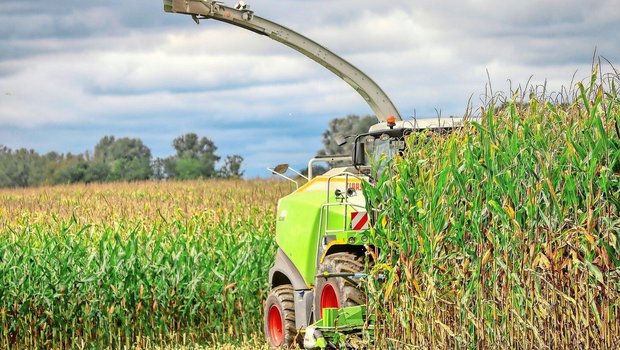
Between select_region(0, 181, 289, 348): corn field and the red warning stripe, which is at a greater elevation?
the red warning stripe

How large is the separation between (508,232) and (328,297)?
2036mm

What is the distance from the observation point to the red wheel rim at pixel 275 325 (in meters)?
9.81

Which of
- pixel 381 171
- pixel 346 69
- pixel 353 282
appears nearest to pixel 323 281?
pixel 353 282

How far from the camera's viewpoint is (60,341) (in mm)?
10641

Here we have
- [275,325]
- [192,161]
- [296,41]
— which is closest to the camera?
[275,325]

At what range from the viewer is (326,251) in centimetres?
821

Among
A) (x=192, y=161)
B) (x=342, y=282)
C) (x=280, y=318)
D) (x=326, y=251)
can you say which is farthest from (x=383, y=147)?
(x=192, y=161)

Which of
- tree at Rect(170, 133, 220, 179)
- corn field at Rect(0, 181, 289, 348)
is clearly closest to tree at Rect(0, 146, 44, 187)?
tree at Rect(170, 133, 220, 179)

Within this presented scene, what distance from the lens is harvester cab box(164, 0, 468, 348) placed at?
26.3 ft

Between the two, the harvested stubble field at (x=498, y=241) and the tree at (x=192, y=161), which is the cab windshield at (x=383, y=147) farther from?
the tree at (x=192, y=161)

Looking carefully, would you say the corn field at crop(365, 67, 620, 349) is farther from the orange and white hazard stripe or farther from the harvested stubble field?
the orange and white hazard stripe

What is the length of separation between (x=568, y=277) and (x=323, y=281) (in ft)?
7.85

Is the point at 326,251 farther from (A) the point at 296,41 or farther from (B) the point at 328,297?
(A) the point at 296,41

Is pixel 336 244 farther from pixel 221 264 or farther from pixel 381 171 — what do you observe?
pixel 221 264
